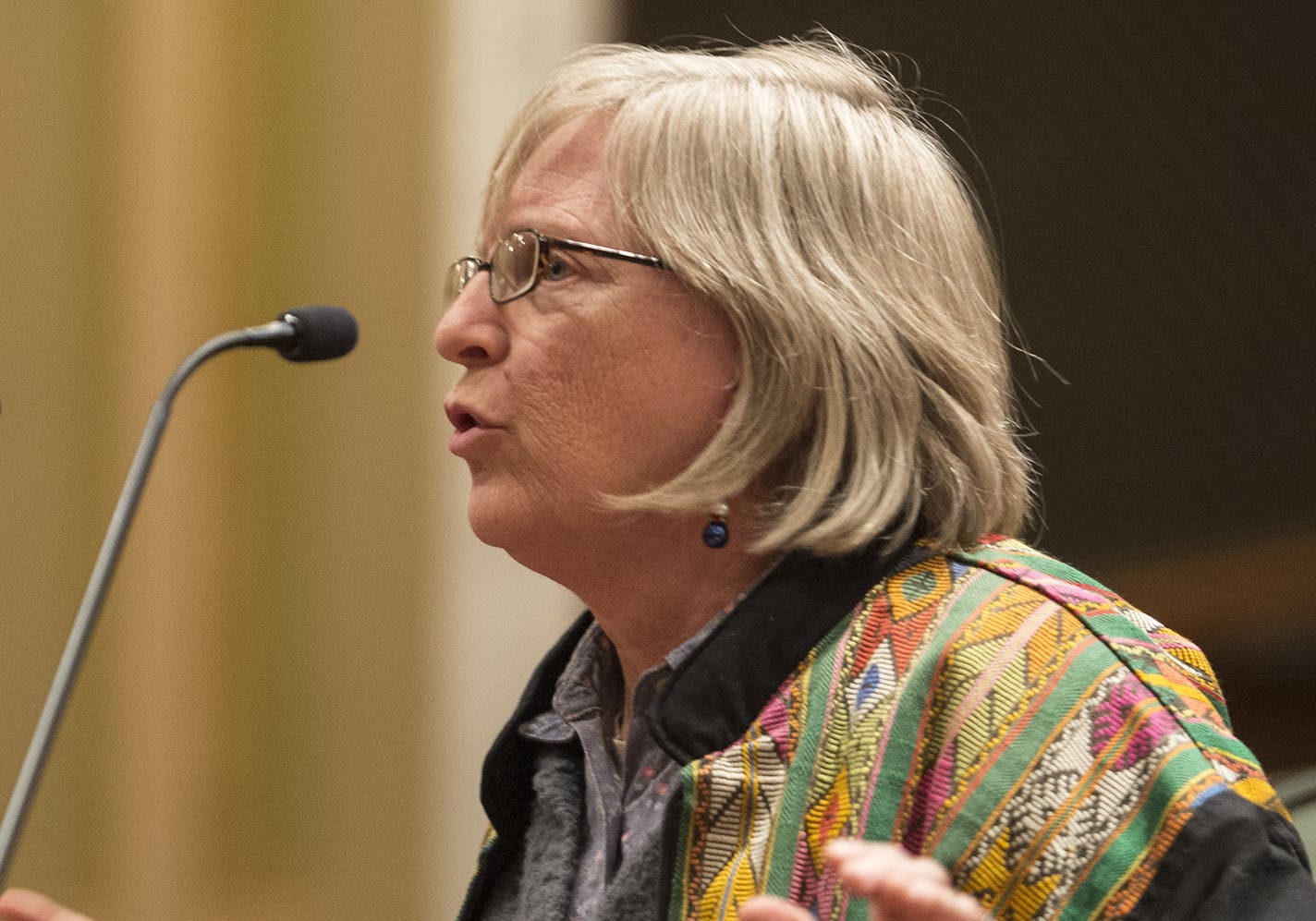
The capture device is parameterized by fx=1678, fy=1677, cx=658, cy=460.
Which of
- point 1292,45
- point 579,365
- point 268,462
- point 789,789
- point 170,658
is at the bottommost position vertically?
point 170,658

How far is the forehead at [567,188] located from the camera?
155 centimetres

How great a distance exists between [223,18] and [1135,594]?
6.59 feet

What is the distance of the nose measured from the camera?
5.12 feet

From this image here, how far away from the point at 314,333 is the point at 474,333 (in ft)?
0.48

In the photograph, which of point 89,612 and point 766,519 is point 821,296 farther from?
point 89,612

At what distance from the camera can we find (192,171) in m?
3.21

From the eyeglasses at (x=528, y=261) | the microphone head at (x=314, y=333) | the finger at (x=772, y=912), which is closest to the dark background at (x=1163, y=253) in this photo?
the eyeglasses at (x=528, y=261)

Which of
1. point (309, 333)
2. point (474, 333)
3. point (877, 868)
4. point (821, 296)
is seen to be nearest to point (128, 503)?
point (309, 333)

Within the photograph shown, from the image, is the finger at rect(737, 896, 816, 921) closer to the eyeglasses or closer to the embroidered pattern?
the embroidered pattern

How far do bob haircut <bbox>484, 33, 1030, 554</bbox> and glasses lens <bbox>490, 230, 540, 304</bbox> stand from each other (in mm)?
93

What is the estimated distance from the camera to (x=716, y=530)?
4.92 ft

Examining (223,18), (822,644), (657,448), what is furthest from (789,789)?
(223,18)

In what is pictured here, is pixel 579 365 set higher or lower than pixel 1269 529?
higher

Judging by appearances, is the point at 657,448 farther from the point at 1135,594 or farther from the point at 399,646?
the point at 399,646
